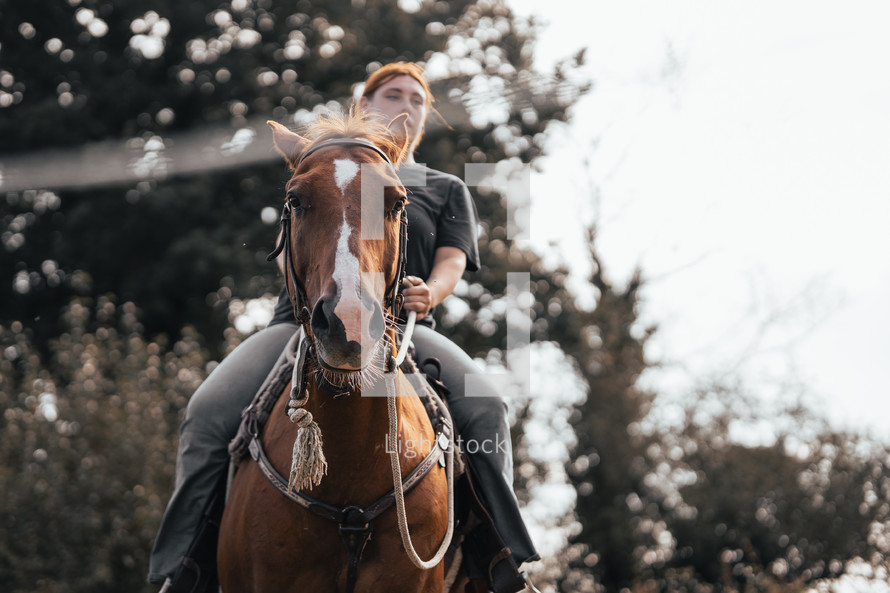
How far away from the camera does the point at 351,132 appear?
3.46 m

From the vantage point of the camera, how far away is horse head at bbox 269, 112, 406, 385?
276cm

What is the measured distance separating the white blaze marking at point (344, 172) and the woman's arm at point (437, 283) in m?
0.62

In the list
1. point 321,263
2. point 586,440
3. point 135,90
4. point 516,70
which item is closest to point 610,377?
point 586,440

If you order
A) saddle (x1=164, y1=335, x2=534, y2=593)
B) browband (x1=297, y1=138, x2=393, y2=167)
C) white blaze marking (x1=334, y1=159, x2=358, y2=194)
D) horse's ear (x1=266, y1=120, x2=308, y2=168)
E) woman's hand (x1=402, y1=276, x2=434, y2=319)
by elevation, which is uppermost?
horse's ear (x1=266, y1=120, x2=308, y2=168)

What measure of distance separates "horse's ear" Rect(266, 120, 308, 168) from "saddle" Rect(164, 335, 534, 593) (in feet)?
2.87

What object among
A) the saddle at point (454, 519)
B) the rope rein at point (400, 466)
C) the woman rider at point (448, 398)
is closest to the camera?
the rope rein at point (400, 466)

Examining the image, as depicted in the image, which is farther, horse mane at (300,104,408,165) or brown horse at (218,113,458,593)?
horse mane at (300,104,408,165)

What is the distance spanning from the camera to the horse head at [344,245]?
2.76 meters

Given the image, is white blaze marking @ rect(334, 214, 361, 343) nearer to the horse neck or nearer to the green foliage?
the horse neck

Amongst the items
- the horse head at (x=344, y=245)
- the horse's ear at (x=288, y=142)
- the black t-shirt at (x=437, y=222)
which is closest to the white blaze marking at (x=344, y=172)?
the horse head at (x=344, y=245)

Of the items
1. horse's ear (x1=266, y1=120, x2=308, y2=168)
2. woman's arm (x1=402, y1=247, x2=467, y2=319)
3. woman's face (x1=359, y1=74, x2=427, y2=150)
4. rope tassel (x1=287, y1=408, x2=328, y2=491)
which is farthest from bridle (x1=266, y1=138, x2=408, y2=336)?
woman's face (x1=359, y1=74, x2=427, y2=150)

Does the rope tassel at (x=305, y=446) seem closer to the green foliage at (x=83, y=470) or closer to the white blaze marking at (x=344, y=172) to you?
the white blaze marking at (x=344, y=172)

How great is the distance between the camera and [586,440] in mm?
19234

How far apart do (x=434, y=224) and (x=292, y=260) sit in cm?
160
